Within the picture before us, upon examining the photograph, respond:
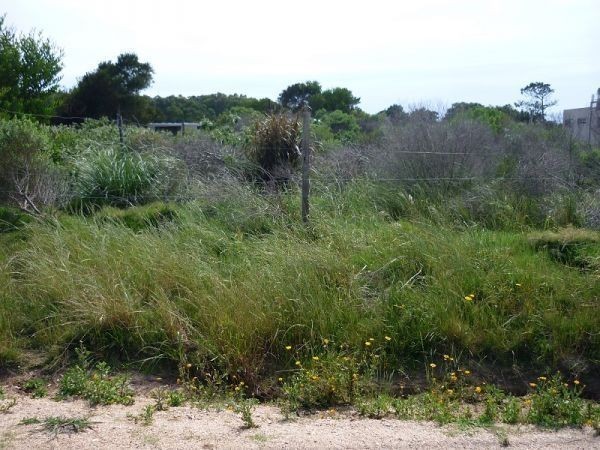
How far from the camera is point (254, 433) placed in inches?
215

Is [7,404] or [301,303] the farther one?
[301,303]

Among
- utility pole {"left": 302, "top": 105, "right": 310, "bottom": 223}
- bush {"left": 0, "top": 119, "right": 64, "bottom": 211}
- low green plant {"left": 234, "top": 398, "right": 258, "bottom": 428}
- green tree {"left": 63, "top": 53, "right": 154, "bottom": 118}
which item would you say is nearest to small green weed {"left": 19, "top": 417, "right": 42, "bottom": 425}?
low green plant {"left": 234, "top": 398, "right": 258, "bottom": 428}

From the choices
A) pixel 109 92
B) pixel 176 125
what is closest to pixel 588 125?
pixel 176 125

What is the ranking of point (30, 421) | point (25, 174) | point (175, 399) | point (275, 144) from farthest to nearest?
1. point (275, 144)
2. point (25, 174)
3. point (175, 399)
4. point (30, 421)

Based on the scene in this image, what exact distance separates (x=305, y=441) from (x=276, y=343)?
5.65 ft

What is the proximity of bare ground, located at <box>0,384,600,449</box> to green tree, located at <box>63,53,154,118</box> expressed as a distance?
96.1 feet

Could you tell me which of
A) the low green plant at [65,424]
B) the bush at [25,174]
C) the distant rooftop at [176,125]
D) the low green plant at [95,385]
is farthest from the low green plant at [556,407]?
the distant rooftop at [176,125]

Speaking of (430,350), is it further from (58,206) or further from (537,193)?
(58,206)

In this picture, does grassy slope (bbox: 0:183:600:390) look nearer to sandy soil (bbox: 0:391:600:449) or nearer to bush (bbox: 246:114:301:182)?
sandy soil (bbox: 0:391:600:449)

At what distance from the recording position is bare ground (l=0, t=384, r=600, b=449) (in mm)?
5254

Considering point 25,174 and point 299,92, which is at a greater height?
point 299,92

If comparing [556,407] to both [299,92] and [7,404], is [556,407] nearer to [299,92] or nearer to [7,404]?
[7,404]

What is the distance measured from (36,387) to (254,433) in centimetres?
220

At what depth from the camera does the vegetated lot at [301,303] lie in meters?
6.17
